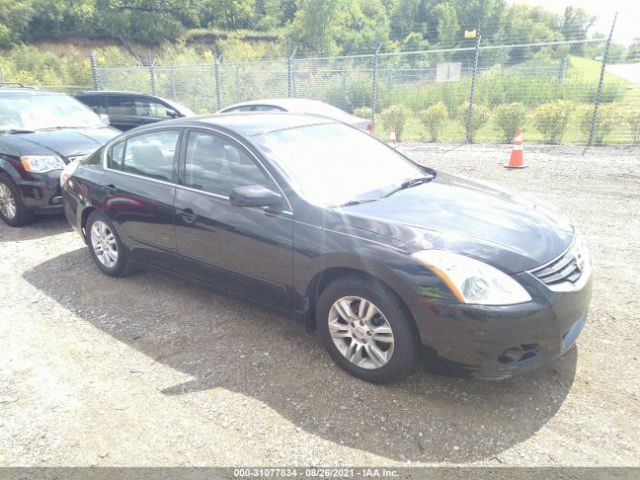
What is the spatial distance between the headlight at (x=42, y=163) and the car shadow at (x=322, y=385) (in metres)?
2.41

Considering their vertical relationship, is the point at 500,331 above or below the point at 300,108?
below

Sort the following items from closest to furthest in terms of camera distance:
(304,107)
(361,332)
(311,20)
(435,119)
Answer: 1. (361,332)
2. (304,107)
3. (435,119)
4. (311,20)

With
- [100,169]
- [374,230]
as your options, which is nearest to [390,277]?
[374,230]

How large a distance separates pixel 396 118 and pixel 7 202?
1096cm

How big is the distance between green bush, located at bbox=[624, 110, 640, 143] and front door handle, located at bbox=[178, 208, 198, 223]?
1096cm

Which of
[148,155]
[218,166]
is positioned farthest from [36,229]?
[218,166]

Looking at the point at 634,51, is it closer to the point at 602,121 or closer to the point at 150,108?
the point at 602,121

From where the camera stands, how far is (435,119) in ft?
44.8

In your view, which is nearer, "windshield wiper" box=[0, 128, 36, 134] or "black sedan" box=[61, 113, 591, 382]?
"black sedan" box=[61, 113, 591, 382]

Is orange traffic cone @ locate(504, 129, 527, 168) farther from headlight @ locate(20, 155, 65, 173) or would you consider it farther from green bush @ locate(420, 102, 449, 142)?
headlight @ locate(20, 155, 65, 173)

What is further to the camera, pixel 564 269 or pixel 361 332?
pixel 361 332

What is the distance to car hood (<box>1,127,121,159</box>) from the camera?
19.3 feet

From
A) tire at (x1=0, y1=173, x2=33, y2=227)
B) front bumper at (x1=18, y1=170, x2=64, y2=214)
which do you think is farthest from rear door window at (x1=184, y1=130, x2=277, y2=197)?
tire at (x1=0, y1=173, x2=33, y2=227)

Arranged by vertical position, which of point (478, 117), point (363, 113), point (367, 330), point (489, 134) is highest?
point (367, 330)
